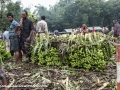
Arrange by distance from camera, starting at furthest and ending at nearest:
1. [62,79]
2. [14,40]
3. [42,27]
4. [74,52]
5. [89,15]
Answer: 1. [89,15]
2. [42,27]
3. [14,40]
4. [74,52]
5. [62,79]

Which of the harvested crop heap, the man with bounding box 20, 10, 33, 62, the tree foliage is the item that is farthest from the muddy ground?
the tree foliage

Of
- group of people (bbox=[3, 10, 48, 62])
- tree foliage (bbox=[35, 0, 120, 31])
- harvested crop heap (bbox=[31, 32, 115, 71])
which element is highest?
tree foliage (bbox=[35, 0, 120, 31])

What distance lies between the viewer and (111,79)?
6332mm

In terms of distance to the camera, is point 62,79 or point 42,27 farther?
point 42,27

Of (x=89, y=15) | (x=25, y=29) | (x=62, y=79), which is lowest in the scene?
(x=62, y=79)

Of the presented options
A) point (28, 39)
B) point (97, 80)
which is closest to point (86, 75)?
point (97, 80)

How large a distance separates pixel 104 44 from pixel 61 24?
214 feet

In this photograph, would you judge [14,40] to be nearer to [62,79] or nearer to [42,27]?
[42,27]

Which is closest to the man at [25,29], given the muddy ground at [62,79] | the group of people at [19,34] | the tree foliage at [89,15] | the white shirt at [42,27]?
the group of people at [19,34]

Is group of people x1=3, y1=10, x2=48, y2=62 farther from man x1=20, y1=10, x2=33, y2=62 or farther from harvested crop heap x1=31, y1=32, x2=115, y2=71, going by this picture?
harvested crop heap x1=31, y1=32, x2=115, y2=71

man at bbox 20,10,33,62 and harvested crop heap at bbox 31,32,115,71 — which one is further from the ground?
man at bbox 20,10,33,62

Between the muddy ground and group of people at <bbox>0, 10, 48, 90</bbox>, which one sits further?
group of people at <bbox>0, 10, 48, 90</bbox>

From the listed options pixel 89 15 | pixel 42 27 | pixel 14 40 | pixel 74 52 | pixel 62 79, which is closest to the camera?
pixel 62 79

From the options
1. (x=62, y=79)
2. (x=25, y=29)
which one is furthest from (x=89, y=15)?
(x=62, y=79)
